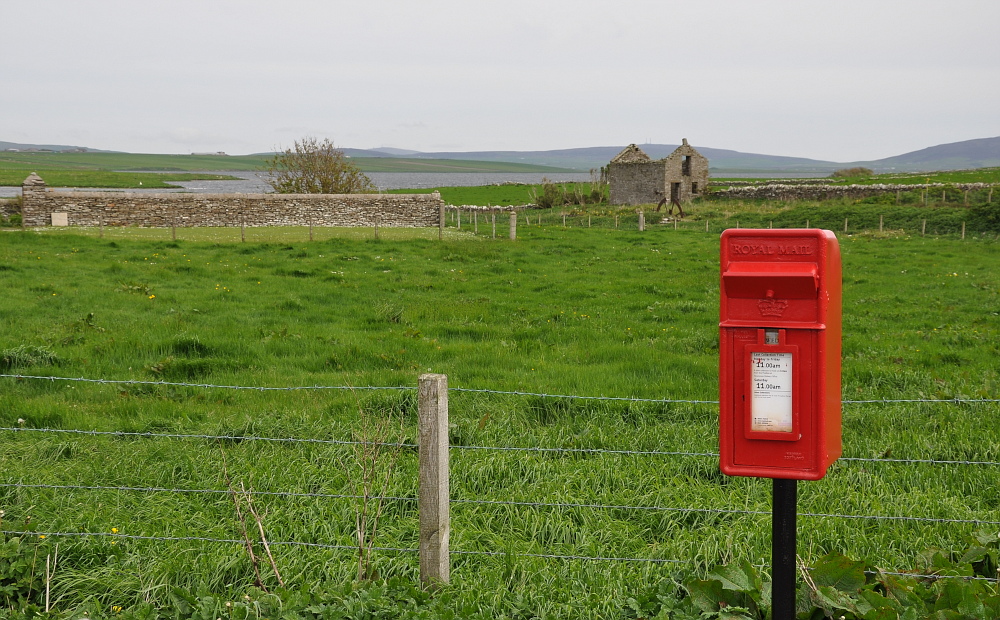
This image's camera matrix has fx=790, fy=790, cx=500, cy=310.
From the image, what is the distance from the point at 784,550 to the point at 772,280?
1103mm

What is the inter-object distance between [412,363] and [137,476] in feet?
12.5

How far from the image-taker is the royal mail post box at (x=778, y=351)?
289 centimetres

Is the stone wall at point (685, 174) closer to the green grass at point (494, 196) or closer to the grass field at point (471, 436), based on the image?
the green grass at point (494, 196)

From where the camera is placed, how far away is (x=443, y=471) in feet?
12.1

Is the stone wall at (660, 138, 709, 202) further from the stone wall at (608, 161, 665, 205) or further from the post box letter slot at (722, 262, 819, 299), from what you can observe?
the post box letter slot at (722, 262, 819, 299)

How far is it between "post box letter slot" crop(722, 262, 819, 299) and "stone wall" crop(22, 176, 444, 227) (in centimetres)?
3209

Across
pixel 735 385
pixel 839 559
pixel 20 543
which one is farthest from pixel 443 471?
pixel 20 543

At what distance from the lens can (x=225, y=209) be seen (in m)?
34.6

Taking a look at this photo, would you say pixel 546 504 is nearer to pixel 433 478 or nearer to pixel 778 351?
pixel 433 478

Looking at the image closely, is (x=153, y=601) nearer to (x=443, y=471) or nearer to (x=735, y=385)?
(x=443, y=471)

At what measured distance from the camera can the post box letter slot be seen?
2859 millimetres

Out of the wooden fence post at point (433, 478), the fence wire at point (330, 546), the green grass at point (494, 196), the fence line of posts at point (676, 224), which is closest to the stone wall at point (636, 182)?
the fence line of posts at point (676, 224)

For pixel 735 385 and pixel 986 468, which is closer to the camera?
pixel 735 385

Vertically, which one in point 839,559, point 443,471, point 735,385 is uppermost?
point 735,385
